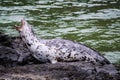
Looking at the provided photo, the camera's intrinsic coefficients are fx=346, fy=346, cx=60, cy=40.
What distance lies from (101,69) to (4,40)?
2.69m

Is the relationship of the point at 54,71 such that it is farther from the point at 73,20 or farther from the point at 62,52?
the point at 73,20

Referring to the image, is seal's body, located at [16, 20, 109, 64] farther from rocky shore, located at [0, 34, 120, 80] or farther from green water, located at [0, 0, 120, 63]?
green water, located at [0, 0, 120, 63]

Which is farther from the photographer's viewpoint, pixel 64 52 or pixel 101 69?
pixel 64 52

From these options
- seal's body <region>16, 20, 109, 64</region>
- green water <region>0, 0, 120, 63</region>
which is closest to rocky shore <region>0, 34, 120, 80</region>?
seal's body <region>16, 20, 109, 64</region>

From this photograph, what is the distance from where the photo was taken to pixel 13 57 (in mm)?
6551

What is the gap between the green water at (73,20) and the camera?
10164 mm

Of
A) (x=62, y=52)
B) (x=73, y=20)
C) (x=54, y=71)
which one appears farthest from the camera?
(x=73, y=20)

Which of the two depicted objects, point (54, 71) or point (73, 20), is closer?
point (54, 71)

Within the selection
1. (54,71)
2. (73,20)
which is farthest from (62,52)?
(73,20)

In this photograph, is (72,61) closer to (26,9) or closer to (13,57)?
(13,57)

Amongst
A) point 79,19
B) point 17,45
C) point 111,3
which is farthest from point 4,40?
point 111,3

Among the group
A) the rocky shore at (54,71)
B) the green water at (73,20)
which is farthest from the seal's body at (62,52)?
the green water at (73,20)

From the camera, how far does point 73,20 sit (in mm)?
12289

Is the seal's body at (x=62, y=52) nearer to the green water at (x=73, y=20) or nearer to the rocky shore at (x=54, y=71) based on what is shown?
the rocky shore at (x=54, y=71)
